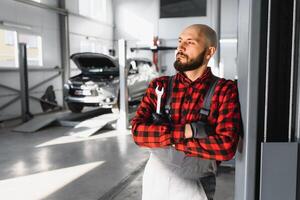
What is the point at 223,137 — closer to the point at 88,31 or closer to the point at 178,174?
the point at 178,174

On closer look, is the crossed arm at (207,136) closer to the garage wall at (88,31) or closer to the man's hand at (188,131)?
the man's hand at (188,131)

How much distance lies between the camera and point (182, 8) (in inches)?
608

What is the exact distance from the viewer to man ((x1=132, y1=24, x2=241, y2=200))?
1301 mm

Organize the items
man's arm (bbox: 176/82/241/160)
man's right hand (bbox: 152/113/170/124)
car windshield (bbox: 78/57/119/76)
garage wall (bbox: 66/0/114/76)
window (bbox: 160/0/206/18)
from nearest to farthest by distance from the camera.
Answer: man's arm (bbox: 176/82/241/160) → man's right hand (bbox: 152/113/170/124) → car windshield (bbox: 78/57/119/76) → garage wall (bbox: 66/0/114/76) → window (bbox: 160/0/206/18)

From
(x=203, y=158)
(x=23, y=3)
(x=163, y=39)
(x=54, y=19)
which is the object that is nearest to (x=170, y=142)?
(x=203, y=158)

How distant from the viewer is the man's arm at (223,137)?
1231mm

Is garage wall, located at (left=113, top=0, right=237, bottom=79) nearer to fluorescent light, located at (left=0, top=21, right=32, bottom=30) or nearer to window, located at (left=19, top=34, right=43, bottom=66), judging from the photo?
window, located at (left=19, top=34, right=43, bottom=66)

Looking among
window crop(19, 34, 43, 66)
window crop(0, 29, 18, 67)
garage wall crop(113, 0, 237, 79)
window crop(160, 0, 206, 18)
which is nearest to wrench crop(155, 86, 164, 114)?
window crop(0, 29, 18, 67)

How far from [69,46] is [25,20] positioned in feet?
7.78

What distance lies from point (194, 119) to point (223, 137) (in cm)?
20

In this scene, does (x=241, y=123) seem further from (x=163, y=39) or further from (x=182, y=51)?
(x=163, y=39)

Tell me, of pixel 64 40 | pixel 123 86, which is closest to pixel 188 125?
pixel 123 86

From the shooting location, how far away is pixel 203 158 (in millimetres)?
1360

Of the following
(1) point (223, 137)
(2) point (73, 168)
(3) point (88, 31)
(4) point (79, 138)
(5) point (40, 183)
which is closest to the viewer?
(1) point (223, 137)
